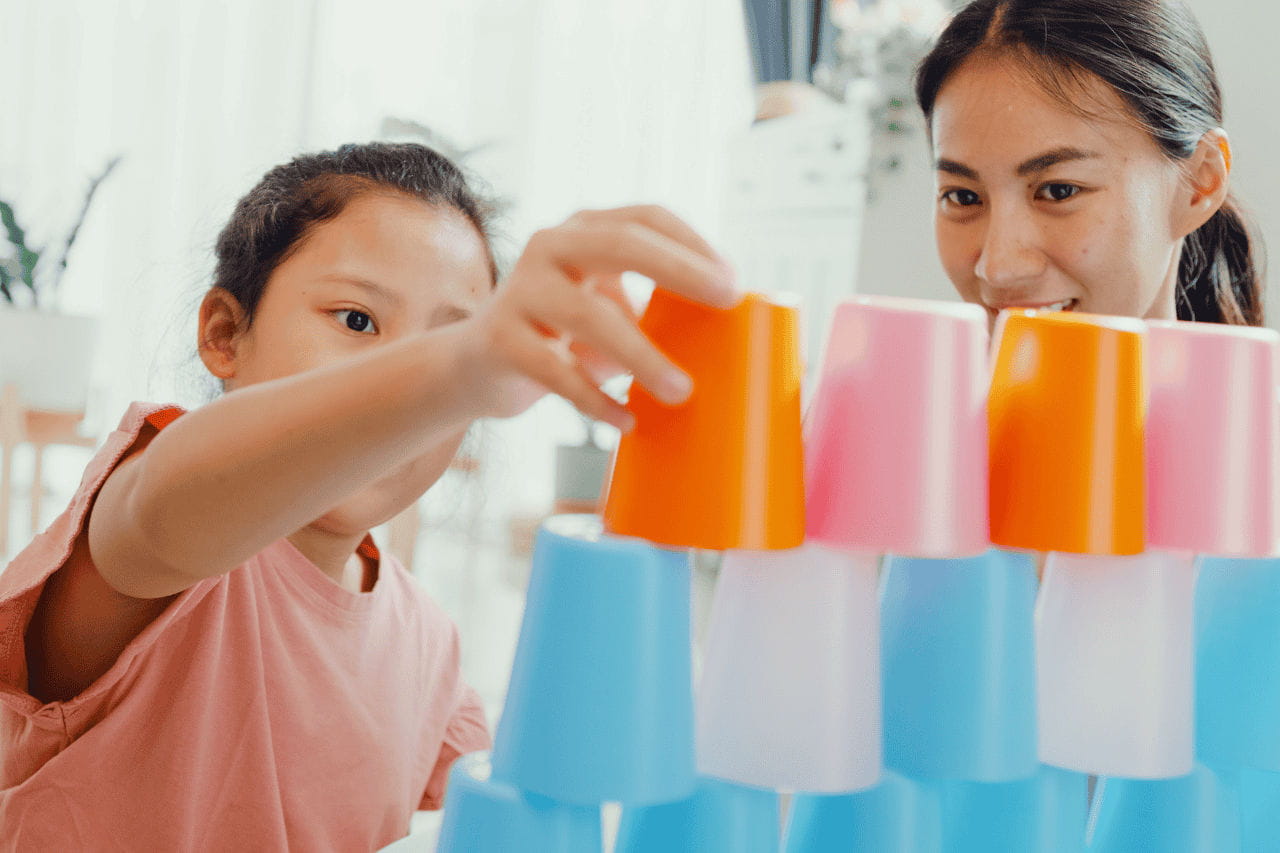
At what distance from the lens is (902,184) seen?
2.56 meters

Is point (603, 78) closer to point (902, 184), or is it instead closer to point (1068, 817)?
point (902, 184)

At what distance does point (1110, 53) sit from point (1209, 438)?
0.66 meters

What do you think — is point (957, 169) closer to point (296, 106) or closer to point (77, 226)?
point (77, 226)

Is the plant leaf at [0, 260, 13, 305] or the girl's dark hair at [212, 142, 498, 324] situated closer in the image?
Answer: the girl's dark hair at [212, 142, 498, 324]

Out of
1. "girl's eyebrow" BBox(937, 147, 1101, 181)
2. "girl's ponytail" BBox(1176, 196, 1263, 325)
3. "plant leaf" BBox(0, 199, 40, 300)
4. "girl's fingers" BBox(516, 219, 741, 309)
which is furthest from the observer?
"plant leaf" BBox(0, 199, 40, 300)

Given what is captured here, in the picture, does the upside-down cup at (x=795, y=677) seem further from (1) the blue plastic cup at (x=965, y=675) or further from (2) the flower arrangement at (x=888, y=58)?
(2) the flower arrangement at (x=888, y=58)

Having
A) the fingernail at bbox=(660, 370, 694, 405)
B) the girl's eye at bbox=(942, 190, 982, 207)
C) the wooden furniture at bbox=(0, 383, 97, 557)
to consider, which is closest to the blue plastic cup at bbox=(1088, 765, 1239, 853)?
the fingernail at bbox=(660, 370, 694, 405)

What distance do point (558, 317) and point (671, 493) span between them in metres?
0.07

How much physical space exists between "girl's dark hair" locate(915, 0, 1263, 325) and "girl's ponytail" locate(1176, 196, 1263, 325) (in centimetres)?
14

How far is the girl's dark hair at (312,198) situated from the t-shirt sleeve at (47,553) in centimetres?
20

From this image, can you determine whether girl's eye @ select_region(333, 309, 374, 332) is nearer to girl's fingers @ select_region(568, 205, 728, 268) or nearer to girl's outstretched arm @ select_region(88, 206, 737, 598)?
girl's outstretched arm @ select_region(88, 206, 737, 598)

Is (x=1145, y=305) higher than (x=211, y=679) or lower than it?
higher

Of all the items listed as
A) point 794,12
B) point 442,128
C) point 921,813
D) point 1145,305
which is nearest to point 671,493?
point 921,813

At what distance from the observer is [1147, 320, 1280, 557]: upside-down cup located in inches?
17.5
